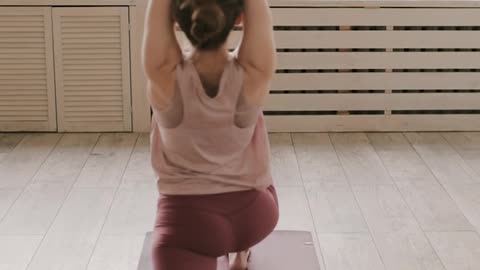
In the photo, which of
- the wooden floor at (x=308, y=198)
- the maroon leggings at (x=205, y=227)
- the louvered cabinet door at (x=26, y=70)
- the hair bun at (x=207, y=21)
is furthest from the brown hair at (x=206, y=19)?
the louvered cabinet door at (x=26, y=70)

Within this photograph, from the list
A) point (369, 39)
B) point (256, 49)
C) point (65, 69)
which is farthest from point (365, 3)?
point (256, 49)

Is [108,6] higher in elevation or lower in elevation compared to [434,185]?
higher

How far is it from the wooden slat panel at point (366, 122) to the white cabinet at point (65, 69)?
751 mm

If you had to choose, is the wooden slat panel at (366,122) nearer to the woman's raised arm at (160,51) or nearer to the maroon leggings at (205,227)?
the maroon leggings at (205,227)

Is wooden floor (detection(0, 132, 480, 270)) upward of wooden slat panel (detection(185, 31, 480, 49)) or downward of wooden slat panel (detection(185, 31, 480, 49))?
downward

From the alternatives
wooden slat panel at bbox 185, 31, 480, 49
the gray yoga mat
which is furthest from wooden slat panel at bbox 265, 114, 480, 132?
the gray yoga mat

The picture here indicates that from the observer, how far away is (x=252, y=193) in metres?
1.99

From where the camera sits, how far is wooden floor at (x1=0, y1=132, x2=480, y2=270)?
263cm

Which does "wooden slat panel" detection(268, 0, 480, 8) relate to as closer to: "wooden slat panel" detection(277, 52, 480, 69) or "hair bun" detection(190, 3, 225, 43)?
"wooden slat panel" detection(277, 52, 480, 69)

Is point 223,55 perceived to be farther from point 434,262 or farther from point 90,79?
point 90,79

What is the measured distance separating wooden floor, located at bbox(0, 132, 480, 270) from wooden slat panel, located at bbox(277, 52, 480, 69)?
329 millimetres

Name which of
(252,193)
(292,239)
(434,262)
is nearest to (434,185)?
(434,262)

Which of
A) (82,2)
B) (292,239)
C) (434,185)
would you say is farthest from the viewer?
(82,2)

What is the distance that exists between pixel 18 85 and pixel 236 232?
7.24 feet
